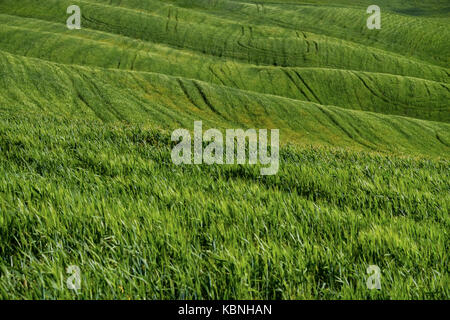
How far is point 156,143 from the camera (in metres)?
9.30

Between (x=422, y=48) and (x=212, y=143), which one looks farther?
(x=422, y=48)

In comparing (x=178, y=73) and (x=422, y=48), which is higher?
(x=422, y=48)

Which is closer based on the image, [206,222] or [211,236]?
[211,236]

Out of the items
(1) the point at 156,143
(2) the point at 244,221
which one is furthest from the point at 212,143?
(2) the point at 244,221

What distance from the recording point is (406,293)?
3072 millimetres

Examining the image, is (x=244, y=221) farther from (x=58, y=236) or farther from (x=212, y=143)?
(x=212, y=143)

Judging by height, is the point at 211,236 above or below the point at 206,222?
below

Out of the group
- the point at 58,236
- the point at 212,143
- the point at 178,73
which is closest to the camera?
the point at 58,236

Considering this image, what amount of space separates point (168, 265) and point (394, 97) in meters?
94.3
